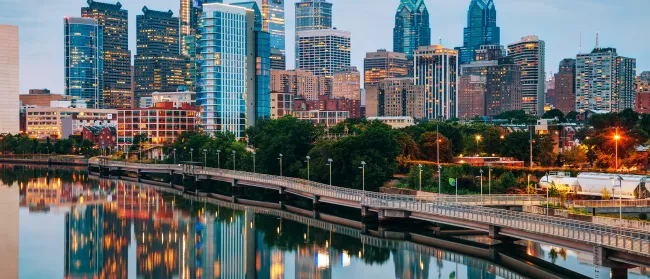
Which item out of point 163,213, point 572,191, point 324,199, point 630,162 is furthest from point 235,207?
point 630,162

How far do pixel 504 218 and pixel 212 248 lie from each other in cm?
2625

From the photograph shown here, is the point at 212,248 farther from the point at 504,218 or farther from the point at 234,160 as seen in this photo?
the point at 234,160

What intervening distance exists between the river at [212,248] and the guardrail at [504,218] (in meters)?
3.11

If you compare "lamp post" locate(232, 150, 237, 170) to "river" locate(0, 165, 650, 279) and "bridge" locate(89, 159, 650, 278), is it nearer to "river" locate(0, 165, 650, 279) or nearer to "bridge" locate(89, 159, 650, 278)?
"bridge" locate(89, 159, 650, 278)

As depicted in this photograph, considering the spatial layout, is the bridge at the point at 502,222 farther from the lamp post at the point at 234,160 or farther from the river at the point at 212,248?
the lamp post at the point at 234,160

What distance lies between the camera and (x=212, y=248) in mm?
70188

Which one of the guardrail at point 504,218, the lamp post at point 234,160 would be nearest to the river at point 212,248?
the guardrail at point 504,218

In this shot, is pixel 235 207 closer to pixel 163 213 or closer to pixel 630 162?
pixel 163 213

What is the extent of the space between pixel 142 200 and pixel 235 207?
1561 cm

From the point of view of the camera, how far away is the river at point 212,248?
2372 inches

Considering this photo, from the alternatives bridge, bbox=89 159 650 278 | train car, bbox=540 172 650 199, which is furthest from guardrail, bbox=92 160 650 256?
train car, bbox=540 172 650 199

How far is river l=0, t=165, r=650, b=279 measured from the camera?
60250 mm

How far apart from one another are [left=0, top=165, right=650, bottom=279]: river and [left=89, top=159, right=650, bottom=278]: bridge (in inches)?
104

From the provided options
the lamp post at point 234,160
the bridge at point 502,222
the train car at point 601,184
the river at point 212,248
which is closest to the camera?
the bridge at point 502,222
